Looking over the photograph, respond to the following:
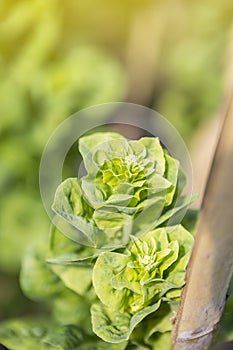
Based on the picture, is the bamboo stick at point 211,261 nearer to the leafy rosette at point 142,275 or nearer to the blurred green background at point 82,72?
the leafy rosette at point 142,275

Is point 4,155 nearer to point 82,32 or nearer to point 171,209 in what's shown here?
point 82,32

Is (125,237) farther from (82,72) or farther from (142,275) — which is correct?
(82,72)

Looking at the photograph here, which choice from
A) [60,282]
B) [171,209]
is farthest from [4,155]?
[171,209]

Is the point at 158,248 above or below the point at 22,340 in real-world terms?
above

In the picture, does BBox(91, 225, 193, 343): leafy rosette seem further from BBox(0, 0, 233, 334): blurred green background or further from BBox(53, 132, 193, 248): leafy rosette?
BBox(0, 0, 233, 334): blurred green background

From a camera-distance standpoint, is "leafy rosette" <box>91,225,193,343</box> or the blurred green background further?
the blurred green background

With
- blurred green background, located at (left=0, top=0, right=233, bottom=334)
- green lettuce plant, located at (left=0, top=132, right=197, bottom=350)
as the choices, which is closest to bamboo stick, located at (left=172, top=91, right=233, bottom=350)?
green lettuce plant, located at (left=0, top=132, right=197, bottom=350)

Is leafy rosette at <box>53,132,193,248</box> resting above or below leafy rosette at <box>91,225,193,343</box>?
above
